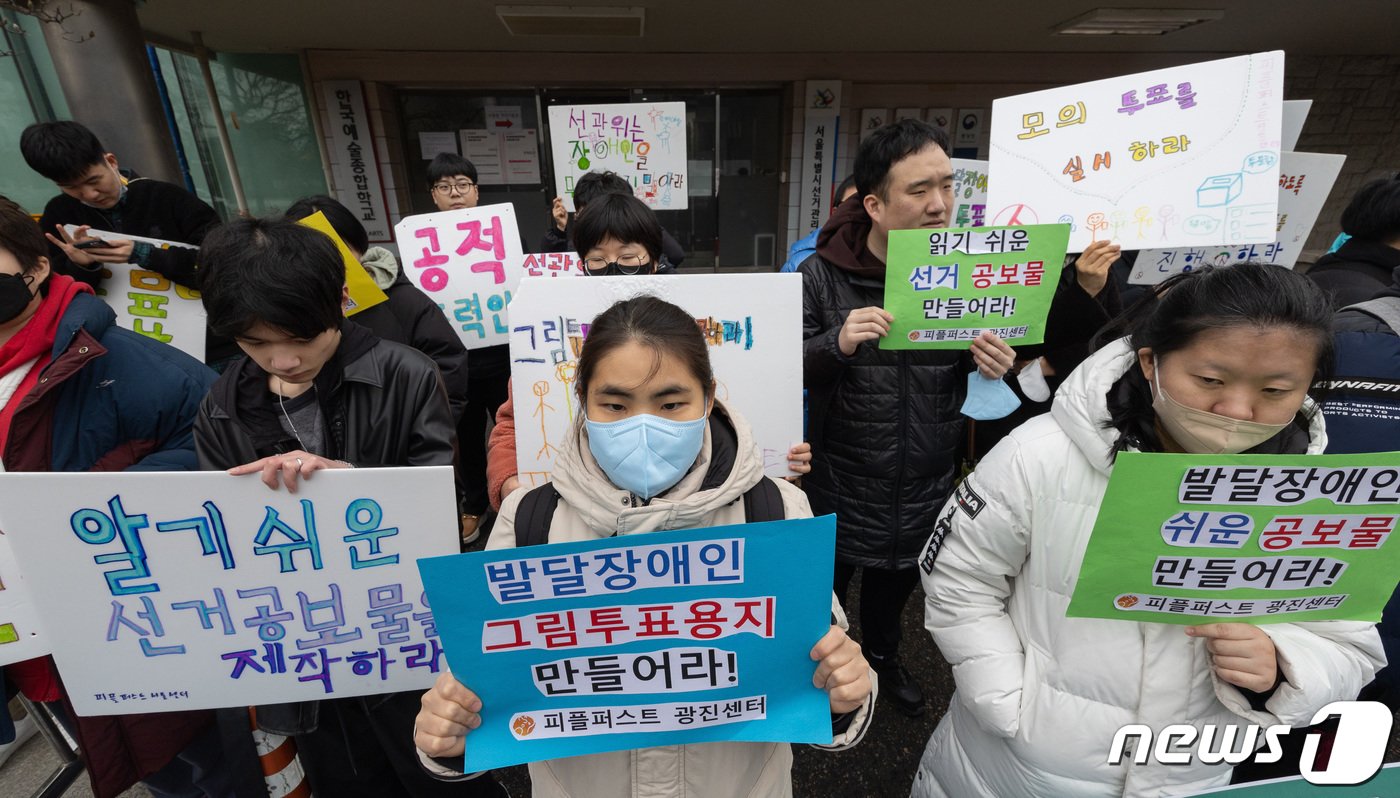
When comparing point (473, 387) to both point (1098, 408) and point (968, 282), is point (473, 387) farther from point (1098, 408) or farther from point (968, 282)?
point (1098, 408)

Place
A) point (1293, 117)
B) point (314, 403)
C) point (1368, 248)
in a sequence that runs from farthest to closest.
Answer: point (1293, 117)
point (1368, 248)
point (314, 403)

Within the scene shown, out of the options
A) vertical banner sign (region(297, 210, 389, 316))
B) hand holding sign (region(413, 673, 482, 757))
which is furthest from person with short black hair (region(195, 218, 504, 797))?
vertical banner sign (region(297, 210, 389, 316))

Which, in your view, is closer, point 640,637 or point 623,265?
Answer: point 640,637

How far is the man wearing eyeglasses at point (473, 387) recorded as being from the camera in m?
3.33

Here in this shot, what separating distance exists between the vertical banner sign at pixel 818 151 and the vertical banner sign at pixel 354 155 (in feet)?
19.7

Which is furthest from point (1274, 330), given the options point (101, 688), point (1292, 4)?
point (1292, 4)

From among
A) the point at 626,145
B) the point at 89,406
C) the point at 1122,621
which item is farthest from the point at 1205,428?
the point at 626,145

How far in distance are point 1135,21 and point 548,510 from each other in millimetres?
9137

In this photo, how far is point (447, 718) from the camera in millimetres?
1062

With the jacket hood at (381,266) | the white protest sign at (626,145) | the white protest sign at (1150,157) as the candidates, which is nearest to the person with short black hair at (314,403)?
the jacket hood at (381,266)

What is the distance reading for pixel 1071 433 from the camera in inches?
46.9

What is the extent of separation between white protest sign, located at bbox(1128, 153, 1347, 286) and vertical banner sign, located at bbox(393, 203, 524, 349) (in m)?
3.38

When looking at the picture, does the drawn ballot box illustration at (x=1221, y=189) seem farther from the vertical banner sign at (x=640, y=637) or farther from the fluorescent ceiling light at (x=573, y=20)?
the fluorescent ceiling light at (x=573, y=20)

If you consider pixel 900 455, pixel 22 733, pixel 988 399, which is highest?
pixel 988 399
